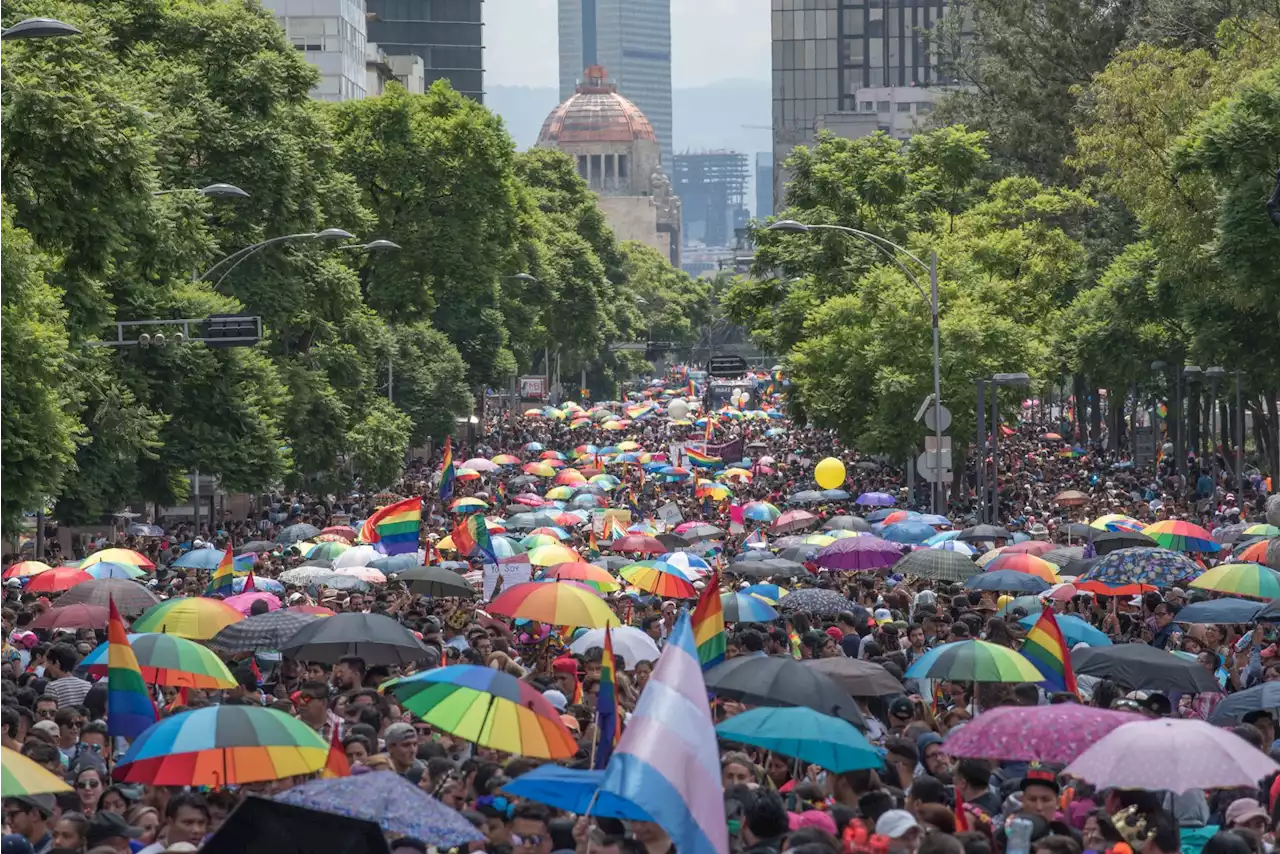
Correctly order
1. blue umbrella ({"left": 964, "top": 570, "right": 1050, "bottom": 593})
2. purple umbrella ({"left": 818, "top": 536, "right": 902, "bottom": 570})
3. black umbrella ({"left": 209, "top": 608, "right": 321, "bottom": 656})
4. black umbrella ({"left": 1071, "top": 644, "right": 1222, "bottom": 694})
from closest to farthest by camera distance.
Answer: black umbrella ({"left": 1071, "top": 644, "right": 1222, "bottom": 694})
black umbrella ({"left": 209, "top": 608, "right": 321, "bottom": 656})
blue umbrella ({"left": 964, "top": 570, "right": 1050, "bottom": 593})
purple umbrella ({"left": 818, "top": 536, "right": 902, "bottom": 570})

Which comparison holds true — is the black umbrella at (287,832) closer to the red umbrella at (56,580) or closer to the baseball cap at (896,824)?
the baseball cap at (896,824)

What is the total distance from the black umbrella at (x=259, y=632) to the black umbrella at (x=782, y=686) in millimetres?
4468

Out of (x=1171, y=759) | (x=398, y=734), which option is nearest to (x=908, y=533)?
(x=398, y=734)

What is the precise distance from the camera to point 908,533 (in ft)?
103

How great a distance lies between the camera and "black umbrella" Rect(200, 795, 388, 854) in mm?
8891

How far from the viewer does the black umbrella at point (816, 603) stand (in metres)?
20.8

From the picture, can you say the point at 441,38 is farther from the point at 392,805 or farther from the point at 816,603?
the point at 392,805

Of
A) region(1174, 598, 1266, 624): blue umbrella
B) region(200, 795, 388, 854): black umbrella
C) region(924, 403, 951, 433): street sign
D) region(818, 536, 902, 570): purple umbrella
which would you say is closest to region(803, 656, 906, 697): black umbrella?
region(1174, 598, 1266, 624): blue umbrella

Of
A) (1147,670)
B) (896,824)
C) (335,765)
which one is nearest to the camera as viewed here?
(896,824)

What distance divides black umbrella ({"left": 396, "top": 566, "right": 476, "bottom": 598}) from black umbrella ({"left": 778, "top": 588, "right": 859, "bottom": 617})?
144 inches

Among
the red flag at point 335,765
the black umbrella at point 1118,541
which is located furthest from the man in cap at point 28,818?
the black umbrella at point 1118,541

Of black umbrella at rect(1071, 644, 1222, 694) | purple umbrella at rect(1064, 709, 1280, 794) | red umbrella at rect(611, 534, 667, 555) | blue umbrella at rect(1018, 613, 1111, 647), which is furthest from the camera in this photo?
red umbrella at rect(611, 534, 667, 555)

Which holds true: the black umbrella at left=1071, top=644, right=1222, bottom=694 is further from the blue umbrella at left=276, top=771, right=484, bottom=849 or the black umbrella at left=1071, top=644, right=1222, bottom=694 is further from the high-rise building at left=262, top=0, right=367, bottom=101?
the high-rise building at left=262, top=0, right=367, bottom=101

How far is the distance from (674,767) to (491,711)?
12.3ft
